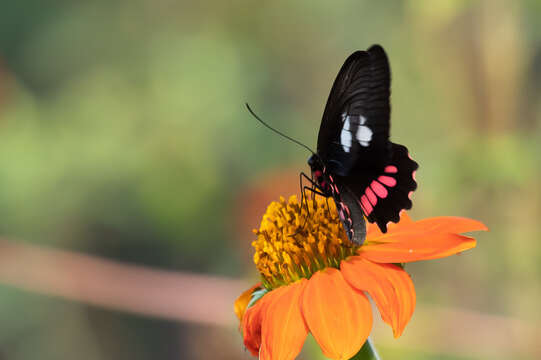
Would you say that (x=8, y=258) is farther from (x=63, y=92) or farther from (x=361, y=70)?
(x=361, y=70)

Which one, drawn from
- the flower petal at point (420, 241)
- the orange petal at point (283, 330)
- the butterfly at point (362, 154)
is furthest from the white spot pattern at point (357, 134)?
the orange petal at point (283, 330)

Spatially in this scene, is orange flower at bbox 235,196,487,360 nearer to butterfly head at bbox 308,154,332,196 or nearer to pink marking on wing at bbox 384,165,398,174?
butterfly head at bbox 308,154,332,196

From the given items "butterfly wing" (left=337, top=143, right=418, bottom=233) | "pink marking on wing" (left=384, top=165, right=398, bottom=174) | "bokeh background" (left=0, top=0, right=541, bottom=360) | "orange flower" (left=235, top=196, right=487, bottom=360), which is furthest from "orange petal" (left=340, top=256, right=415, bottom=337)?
"bokeh background" (left=0, top=0, right=541, bottom=360)

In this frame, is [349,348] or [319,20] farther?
[319,20]

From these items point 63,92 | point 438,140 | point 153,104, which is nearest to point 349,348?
point 438,140

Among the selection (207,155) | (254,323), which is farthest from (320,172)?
(207,155)

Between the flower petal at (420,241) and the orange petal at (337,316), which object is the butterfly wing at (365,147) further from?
the orange petal at (337,316)

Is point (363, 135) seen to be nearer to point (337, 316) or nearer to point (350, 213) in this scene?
point (350, 213)
